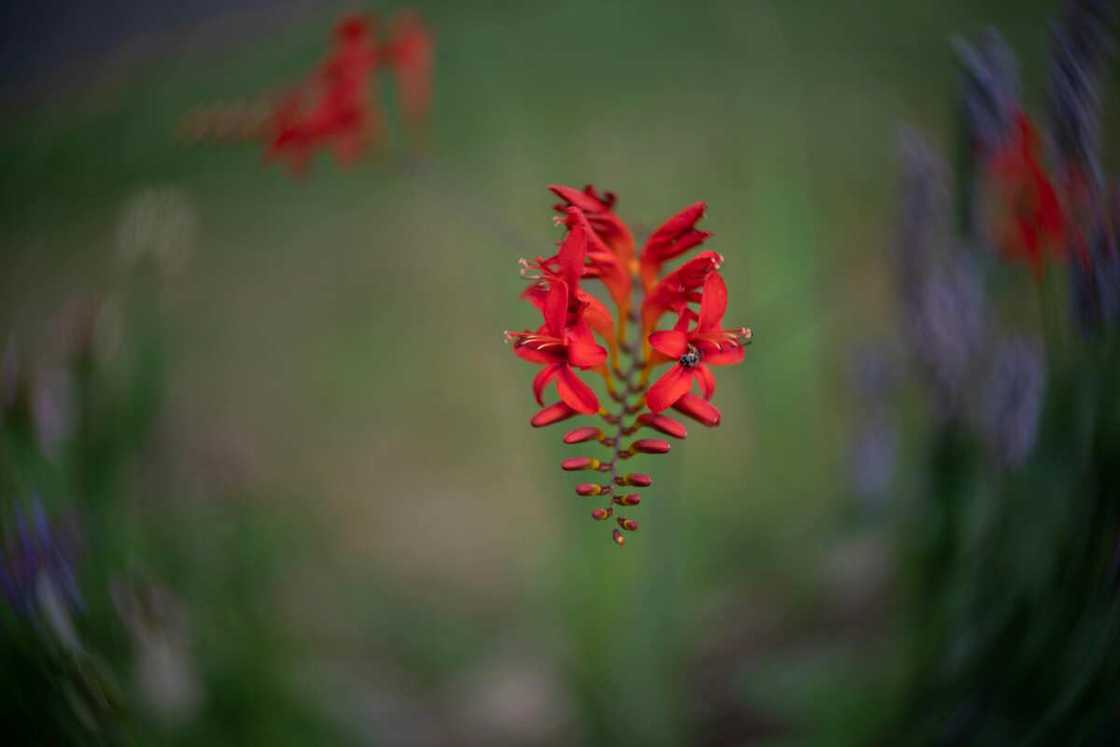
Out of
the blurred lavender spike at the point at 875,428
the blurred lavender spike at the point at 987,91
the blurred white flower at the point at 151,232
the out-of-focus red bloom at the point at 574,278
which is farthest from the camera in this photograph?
the blurred lavender spike at the point at 875,428

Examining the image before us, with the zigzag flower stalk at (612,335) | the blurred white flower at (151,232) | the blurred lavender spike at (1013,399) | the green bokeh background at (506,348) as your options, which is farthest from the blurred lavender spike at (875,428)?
the blurred white flower at (151,232)

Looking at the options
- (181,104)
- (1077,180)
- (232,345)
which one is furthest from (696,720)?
(181,104)

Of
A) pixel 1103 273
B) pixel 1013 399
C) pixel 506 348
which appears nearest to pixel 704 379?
pixel 1103 273

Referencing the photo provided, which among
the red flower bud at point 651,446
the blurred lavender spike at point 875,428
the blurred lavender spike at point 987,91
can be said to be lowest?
the blurred lavender spike at point 875,428

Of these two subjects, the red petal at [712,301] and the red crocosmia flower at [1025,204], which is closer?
the red petal at [712,301]

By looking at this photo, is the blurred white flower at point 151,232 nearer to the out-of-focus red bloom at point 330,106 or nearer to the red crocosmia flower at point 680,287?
the out-of-focus red bloom at point 330,106

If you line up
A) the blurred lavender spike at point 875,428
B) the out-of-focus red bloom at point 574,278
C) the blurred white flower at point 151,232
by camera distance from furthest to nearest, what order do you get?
1. the blurred lavender spike at point 875,428
2. the blurred white flower at point 151,232
3. the out-of-focus red bloom at point 574,278

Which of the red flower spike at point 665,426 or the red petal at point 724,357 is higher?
the red petal at point 724,357

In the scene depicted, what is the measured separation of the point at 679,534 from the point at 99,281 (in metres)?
1.04

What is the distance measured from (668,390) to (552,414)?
0.06 meters

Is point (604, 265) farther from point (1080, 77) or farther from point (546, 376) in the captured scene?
point (1080, 77)

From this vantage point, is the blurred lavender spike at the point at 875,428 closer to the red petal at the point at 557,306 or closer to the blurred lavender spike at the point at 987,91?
the blurred lavender spike at the point at 987,91

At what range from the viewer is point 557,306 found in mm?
422

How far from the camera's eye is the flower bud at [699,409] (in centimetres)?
42
